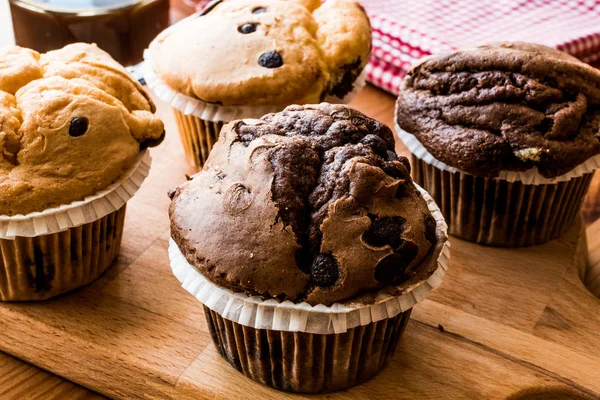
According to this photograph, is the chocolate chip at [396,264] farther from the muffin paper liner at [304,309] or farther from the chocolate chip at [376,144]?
the chocolate chip at [376,144]

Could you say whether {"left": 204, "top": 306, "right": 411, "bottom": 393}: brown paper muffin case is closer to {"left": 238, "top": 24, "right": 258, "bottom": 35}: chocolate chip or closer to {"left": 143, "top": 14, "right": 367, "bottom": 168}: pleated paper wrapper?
{"left": 143, "top": 14, "right": 367, "bottom": 168}: pleated paper wrapper

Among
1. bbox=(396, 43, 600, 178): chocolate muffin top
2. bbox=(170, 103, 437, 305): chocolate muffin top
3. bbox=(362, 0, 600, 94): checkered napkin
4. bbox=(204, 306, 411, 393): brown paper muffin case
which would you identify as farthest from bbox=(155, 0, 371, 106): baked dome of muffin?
bbox=(204, 306, 411, 393): brown paper muffin case

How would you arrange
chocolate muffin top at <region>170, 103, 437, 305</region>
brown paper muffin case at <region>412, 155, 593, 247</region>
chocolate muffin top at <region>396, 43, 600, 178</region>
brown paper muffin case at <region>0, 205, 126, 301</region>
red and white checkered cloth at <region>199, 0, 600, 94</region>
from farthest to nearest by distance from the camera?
red and white checkered cloth at <region>199, 0, 600, 94</region>, brown paper muffin case at <region>412, 155, 593, 247</region>, chocolate muffin top at <region>396, 43, 600, 178</region>, brown paper muffin case at <region>0, 205, 126, 301</region>, chocolate muffin top at <region>170, 103, 437, 305</region>

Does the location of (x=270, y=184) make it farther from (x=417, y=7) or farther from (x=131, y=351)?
(x=417, y=7)

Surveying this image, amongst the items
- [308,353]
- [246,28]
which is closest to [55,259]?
[308,353]

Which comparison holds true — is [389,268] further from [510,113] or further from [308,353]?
[510,113]

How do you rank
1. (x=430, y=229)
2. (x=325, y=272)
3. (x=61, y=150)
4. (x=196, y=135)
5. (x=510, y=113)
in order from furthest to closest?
(x=196, y=135), (x=510, y=113), (x=61, y=150), (x=430, y=229), (x=325, y=272)

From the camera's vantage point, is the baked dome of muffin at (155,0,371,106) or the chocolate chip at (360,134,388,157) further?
the baked dome of muffin at (155,0,371,106)
